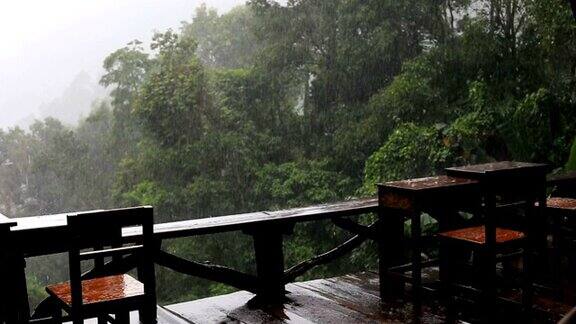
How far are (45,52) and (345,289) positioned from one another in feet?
185

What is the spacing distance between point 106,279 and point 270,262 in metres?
1.14

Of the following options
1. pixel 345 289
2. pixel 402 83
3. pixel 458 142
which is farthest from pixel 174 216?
pixel 345 289

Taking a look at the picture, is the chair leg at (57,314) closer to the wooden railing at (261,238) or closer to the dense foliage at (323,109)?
the wooden railing at (261,238)

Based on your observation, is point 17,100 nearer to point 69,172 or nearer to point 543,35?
point 69,172

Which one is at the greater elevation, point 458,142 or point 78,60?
point 78,60

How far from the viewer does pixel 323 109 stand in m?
13.8

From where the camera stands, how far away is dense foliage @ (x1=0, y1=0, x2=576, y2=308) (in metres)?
9.06

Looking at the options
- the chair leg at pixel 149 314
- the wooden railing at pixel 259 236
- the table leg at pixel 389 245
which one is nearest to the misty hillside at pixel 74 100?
the wooden railing at pixel 259 236

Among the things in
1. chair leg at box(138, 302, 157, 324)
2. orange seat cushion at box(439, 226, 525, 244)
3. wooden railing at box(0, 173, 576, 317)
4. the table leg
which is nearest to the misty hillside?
wooden railing at box(0, 173, 576, 317)

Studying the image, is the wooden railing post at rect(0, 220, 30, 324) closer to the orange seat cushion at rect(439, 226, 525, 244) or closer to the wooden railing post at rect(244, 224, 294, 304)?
the wooden railing post at rect(244, 224, 294, 304)

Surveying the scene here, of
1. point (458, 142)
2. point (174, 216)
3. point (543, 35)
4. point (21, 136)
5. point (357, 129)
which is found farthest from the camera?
point (21, 136)

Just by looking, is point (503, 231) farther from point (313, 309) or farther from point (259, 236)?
point (259, 236)

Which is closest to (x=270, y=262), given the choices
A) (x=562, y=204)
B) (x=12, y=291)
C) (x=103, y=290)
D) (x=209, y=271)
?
(x=209, y=271)

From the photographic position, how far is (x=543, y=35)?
25.3ft
